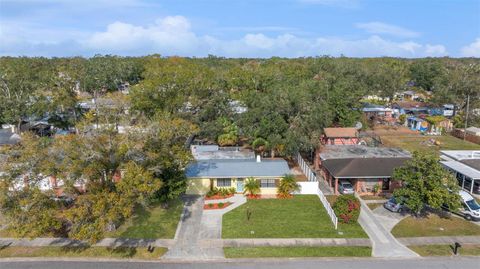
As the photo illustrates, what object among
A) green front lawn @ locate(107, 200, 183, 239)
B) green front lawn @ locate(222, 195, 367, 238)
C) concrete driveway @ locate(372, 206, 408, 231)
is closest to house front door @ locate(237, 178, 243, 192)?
green front lawn @ locate(222, 195, 367, 238)

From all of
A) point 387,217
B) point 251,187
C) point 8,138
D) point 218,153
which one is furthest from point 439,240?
point 8,138

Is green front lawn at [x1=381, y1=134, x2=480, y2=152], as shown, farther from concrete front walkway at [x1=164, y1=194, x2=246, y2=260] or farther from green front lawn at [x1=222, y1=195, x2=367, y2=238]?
concrete front walkway at [x1=164, y1=194, x2=246, y2=260]

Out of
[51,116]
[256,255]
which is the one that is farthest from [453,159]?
[51,116]

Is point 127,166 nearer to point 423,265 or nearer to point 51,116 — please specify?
point 423,265

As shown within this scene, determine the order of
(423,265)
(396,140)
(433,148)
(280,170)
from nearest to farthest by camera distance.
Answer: (423,265) → (280,170) → (433,148) → (396,140)

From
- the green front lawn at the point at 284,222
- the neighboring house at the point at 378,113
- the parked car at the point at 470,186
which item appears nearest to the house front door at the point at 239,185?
the green front lawn at the point at 284,222

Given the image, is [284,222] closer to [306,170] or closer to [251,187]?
[251,187]
